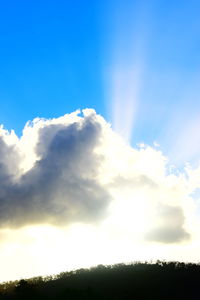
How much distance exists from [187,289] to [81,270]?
2570 centimetres

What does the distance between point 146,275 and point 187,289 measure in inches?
423

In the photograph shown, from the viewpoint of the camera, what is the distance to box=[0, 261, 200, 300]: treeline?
84181 millimetres

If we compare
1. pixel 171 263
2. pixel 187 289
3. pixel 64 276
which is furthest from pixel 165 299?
pixel 64 276

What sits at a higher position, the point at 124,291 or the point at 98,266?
the point at 98,266

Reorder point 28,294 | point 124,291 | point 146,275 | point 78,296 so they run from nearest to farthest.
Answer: point 78,296, point 28,294, point 124,291, point 146,275

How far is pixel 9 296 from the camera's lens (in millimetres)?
90812

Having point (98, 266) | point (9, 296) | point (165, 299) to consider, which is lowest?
point (165, 299)

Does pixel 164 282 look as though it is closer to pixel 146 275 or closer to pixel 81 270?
pixel 146 275

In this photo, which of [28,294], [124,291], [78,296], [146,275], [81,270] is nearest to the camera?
[78,296]

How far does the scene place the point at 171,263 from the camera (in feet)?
347

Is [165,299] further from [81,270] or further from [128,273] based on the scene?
[81,270]

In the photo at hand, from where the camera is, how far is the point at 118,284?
94.4 m

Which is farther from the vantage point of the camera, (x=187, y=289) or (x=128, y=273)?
(x=128, y=273)

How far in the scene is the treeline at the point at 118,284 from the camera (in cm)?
8418
